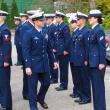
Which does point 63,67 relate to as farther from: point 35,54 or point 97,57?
point 97,57

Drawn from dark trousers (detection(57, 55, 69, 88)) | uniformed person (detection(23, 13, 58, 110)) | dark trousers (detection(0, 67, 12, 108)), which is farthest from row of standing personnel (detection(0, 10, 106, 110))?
dark trousers (detection(0, 67, 12, 108))

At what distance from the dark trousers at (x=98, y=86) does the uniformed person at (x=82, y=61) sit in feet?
4.84

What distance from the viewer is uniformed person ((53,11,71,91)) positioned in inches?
452

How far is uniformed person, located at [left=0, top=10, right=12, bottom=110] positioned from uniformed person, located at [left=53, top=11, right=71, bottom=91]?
252 centimetres

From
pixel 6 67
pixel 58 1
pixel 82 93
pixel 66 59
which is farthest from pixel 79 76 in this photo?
pixel 58 1

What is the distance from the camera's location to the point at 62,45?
11.6m

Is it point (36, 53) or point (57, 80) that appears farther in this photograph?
point (57, 80)

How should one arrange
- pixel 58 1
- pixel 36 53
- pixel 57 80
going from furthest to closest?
pixel 58 1, pixel 57 80, pixel 36 53

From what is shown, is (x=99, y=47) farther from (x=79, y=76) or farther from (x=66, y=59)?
(x=66, y=59)

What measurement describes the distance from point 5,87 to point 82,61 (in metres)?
1.90

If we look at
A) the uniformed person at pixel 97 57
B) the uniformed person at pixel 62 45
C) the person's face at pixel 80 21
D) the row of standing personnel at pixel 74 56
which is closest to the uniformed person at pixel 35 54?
the row of standing personnel at pixel 74 56

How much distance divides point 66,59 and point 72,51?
3.88ft

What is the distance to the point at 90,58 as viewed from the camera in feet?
28.5

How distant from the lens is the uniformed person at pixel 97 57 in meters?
8.51
